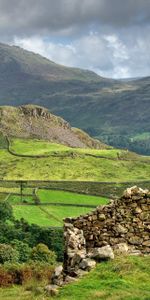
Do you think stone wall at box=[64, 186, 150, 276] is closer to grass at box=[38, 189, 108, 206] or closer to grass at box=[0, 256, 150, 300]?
grass at box=[0, 256, 150, 300]

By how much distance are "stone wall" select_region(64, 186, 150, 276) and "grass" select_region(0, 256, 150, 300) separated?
4.83ft

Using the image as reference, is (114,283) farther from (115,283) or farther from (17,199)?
(17,199)

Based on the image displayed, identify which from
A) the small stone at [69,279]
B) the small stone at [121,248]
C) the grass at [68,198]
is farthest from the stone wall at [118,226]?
the grass at [68,198]

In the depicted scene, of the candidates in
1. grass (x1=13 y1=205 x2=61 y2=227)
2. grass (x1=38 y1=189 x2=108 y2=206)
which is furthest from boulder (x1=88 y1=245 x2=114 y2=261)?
grass (x1=38 y1=189 x2=108 y2=206)

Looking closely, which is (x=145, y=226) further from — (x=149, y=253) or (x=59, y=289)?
(x=59, y=289)

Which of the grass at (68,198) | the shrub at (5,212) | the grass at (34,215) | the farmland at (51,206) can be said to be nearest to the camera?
the shrub at (5,212)

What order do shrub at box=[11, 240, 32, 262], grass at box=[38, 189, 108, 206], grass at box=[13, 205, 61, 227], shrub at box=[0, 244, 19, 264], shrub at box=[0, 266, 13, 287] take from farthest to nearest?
grass at box=[38, 189, 108, 206]
grass at box=[13, 205, 61, 227]
shrub at box=[11, 240, 32, 262]
shrub at box=[0, 244, 19, 264]
shrub at box=[0, 266, 13, 287]

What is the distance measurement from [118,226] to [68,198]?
506 ft

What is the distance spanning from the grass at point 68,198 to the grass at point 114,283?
149764 millimetres

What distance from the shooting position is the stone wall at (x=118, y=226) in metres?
21.7

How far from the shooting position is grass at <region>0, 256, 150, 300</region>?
17.3 metres

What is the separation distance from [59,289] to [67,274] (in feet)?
4.32

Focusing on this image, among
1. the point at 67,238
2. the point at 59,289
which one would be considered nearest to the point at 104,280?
the point at 59,289

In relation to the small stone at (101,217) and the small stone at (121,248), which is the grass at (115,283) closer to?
the small stone at (121,248)
